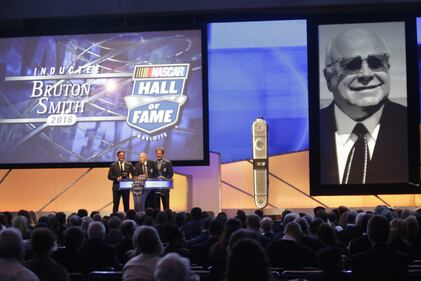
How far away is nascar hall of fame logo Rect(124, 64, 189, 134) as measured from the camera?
12883 mm

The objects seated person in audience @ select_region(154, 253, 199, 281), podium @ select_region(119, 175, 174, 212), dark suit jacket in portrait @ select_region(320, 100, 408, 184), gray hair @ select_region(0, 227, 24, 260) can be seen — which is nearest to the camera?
seated person in audience @ select_region(154, 253, 199, 281)

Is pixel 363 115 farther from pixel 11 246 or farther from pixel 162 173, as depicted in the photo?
pixel 11 246

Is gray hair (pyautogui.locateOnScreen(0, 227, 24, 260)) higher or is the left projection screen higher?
the left projection screen

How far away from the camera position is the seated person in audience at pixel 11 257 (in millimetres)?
3730

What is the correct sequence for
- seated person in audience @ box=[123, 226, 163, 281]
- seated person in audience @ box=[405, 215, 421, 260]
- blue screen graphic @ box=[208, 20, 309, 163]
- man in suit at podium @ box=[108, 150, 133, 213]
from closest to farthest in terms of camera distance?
seated person in audience @ box=[123, 226, 163, 281]
seated person in audience @ box=[405, 215, 421, 260]
man in suit at podium @ box=[108, 150, 133, 213]
blue screen graphic @ box=[208, 20, 309, 163]

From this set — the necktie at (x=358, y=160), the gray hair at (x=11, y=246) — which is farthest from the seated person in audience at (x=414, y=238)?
the necktie at (x=358, y=160)

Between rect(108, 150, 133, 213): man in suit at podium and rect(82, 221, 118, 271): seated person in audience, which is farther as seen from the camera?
rect(108, 150, 133, 213): man in suit at podium

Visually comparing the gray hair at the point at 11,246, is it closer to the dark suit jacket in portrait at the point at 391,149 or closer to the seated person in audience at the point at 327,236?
the seated person in audience at the point at 327,236

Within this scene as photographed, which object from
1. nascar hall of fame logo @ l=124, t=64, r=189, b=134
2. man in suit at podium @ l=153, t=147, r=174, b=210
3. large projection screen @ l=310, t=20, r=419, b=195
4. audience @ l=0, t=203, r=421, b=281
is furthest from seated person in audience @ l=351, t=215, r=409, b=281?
nascar hall of fame logo @ l=124, t=64, r=189, b=134

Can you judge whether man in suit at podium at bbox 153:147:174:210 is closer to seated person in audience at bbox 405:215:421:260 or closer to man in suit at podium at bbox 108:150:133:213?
man in suit at podium at bbox 108:150:133:213

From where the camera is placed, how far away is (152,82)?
13.0 meters

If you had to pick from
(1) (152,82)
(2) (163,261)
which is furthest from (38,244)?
(1) (152,82)

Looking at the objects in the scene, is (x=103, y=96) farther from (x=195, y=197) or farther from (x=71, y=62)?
(x=195, y=197)

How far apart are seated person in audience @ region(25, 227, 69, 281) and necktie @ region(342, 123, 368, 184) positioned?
9.29 m
